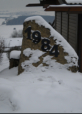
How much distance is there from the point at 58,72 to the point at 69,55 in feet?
2.21

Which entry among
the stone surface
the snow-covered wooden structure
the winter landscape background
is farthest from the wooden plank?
the winter landscape background

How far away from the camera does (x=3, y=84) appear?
470 cm

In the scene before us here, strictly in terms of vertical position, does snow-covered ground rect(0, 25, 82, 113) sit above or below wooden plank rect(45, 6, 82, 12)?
below

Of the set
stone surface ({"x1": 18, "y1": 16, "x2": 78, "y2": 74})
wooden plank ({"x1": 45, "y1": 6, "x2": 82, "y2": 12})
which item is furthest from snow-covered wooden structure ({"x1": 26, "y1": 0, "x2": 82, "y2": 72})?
stone surface ({"x1": 18, "y1": 16, "x2": 78, "y2": 74})

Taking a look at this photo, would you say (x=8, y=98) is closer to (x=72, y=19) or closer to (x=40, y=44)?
(x=40, y=44)

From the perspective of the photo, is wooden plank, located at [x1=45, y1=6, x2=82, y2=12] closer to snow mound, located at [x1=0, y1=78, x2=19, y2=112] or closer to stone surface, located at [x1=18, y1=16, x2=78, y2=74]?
stone surface, located at [x1=18, y1=16, x2=78, y2=74]

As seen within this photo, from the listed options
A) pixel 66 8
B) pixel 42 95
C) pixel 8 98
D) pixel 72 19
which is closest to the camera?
pixel 8 98

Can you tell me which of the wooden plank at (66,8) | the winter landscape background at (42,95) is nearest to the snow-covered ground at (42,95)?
the winter landscape background at (42,95)

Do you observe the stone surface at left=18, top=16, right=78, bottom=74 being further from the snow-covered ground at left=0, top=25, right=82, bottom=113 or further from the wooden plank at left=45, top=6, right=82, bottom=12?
the snow-covered ground at left=0, top=25, right=82, bottom=113

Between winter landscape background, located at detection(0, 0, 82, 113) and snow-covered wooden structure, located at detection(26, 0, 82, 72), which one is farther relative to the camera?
snow-covered wooden structure, located at detection(26, 0, 82, 72)

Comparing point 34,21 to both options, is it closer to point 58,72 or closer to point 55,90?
point 58,72

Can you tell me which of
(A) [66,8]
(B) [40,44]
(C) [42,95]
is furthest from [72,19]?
(C) [42,95]

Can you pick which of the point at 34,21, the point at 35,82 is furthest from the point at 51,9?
the point at 35,82

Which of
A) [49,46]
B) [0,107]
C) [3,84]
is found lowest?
[0,107]
